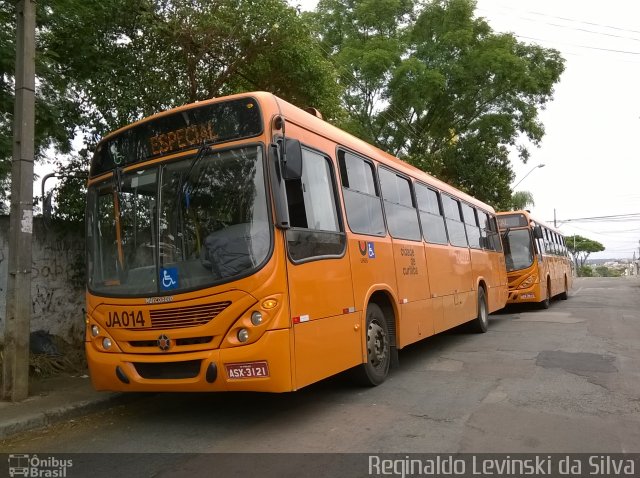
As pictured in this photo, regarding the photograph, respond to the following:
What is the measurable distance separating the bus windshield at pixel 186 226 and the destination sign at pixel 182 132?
17cm

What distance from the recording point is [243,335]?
463 cm

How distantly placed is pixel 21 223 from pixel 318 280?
3.47 m

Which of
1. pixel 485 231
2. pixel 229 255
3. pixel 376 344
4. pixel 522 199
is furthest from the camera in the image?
pixel 522 199

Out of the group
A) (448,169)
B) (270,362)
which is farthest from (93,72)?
(448,169)

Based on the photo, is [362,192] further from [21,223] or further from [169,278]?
[21,223]

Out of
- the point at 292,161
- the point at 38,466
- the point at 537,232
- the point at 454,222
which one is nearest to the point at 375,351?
the point at 292,161

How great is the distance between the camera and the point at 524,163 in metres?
25.5

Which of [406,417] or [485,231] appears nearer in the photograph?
[406,417]

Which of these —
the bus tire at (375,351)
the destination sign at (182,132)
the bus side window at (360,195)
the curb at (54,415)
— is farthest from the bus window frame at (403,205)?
the curb at (54,415)

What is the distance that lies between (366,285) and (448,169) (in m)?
19.9

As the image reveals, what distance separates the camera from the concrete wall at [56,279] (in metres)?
7.88

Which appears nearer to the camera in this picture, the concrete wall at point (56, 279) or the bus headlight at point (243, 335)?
the bus headlight at point (243, 335)

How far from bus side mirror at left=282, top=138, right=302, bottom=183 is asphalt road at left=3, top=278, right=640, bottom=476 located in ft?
7.57

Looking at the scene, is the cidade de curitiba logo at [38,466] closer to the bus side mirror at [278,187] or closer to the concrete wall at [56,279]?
the bus side mirror at [278,187]
